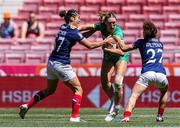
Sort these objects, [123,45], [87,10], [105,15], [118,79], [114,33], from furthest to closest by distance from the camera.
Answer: [87,10] → [118,79] → [114,33] → [105,15] → [123,45]

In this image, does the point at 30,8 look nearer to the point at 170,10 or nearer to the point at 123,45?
the point at 170,10

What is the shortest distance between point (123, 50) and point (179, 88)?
652 centimetres

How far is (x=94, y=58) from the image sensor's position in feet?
66.8

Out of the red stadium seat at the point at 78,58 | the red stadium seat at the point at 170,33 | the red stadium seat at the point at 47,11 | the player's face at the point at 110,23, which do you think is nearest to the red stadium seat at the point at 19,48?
the red stadium seat at the point at 78,58

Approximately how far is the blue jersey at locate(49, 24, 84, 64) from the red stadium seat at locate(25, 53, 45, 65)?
6.58 meters

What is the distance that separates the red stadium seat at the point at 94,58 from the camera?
20227mm

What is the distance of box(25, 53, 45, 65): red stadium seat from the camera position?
67.4 feet

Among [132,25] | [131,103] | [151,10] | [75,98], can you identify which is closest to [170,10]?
[151,10]

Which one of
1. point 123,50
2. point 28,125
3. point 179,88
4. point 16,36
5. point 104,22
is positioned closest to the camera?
point 28,125

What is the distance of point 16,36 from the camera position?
22500 mm

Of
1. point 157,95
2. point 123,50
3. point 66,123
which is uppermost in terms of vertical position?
point 123,50

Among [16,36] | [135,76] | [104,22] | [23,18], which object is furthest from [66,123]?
[23,18]

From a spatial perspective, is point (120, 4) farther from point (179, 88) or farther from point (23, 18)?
point (179, 88)

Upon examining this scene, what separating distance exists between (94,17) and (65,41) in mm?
9729
